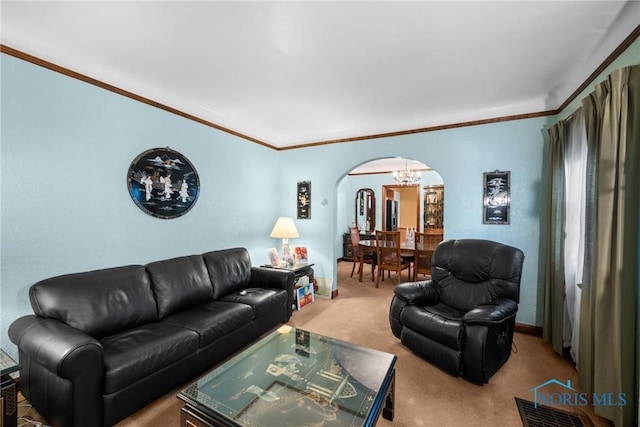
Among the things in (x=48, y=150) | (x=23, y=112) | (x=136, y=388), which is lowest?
(x=136, y=388)

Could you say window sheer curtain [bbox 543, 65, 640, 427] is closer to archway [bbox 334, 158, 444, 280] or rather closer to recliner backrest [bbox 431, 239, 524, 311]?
recliner backrest [bbox 431, 239, 524, 311]

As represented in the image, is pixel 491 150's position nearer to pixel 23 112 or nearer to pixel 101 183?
pixel 101 183

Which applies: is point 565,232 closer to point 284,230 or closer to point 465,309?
point 465,309

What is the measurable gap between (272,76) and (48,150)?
191 centimetres

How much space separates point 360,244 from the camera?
5344 mm

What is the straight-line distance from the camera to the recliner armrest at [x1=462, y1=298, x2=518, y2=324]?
2.08m

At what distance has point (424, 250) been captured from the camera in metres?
4.64

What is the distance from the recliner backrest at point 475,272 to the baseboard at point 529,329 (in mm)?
881

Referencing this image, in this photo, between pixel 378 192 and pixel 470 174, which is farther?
pixel 378 192

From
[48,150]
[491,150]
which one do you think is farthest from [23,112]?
[491,150]

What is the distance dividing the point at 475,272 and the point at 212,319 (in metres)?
2.54

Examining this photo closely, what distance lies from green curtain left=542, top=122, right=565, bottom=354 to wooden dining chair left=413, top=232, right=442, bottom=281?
5.78 ft

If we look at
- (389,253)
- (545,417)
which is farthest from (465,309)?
(389,253)

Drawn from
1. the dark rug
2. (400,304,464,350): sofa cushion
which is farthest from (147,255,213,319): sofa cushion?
the dark rug
